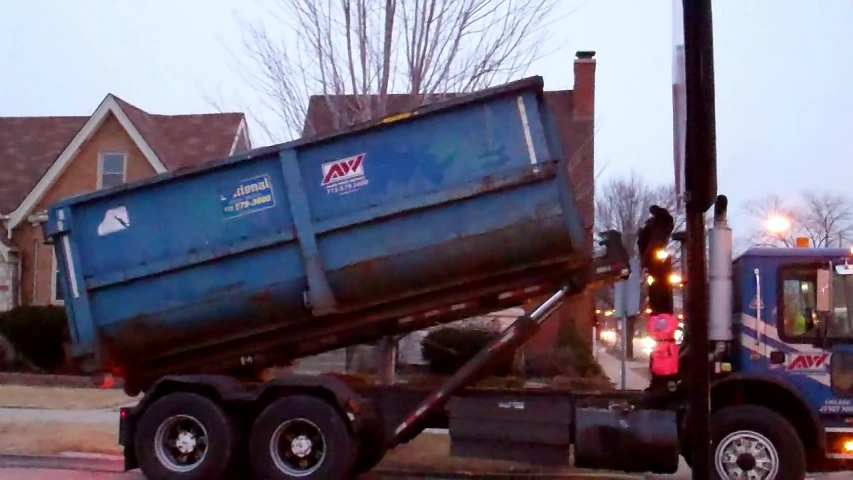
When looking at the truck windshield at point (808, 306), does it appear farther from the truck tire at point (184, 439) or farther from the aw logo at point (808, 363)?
Answer: the truck tire at point (184, 439)

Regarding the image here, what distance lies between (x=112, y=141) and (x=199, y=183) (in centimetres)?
1852

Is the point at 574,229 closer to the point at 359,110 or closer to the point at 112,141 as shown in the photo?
the point at 359,110

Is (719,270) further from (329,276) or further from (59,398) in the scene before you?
(59,398)

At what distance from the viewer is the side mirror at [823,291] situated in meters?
8.42

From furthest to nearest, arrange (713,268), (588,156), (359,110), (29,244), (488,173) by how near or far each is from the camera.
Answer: (29,244), (588,156), (359,110), (488,173), (713,268)

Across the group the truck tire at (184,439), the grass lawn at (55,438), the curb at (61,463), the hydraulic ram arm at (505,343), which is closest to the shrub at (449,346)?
the grass lawn at (55,438)

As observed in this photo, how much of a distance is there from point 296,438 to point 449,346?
12044 millimetres

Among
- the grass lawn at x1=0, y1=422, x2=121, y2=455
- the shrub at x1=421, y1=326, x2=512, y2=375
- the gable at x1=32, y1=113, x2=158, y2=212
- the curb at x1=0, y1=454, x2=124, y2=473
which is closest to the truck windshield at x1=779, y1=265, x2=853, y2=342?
the curb at x1=0, y1=454, x2=124, y2=473

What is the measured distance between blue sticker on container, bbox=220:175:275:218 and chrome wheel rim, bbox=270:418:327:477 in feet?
6.27

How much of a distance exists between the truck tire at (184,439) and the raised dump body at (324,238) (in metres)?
0.52

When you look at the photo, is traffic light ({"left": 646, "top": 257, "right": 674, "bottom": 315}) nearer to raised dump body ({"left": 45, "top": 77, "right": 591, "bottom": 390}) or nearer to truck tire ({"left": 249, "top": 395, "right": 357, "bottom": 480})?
raised dump body ({"left": 45, "top": 77, "right": 591, "bottom": 390})

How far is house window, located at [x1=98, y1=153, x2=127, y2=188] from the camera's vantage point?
2598 centimetres

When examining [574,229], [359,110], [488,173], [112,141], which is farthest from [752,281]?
[112,141]

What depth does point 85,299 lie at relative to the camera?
9000 mm
